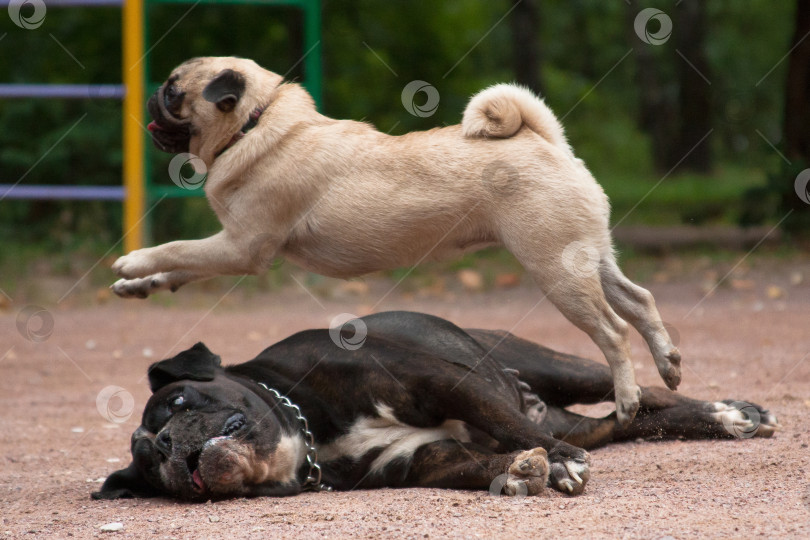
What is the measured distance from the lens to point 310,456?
4.16 m

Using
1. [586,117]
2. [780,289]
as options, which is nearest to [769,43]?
[586,117]

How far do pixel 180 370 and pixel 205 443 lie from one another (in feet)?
1.55

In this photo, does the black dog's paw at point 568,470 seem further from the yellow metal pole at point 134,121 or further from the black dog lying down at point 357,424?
the yellow metal pole at point 134,121

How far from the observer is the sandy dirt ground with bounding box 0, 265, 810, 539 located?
339 centimetres

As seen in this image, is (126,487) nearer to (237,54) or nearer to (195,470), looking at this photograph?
(195,470)

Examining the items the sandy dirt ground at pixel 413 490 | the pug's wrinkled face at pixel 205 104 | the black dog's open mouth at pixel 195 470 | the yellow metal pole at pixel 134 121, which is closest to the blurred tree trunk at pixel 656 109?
the sandy dirt ground at pixel 413 490

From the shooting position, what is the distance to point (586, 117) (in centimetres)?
2614

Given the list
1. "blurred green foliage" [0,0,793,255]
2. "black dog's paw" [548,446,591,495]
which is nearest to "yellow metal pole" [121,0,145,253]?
"blurred green foliage" [0,0,793,255]

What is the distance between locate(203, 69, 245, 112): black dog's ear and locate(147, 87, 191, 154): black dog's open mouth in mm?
199

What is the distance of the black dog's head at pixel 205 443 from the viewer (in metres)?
3.79

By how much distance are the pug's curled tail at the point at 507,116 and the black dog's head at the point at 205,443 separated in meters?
1.44

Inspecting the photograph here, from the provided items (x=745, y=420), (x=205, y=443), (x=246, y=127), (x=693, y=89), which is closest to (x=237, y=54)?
(x=246, y=127)

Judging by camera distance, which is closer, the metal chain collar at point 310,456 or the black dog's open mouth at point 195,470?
the black dog's open mouth at point 195,470

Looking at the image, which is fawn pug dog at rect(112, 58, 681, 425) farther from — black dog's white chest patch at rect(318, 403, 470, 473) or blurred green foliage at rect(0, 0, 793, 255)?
blurred green foliage at rect(0, 0, 793, 255)
